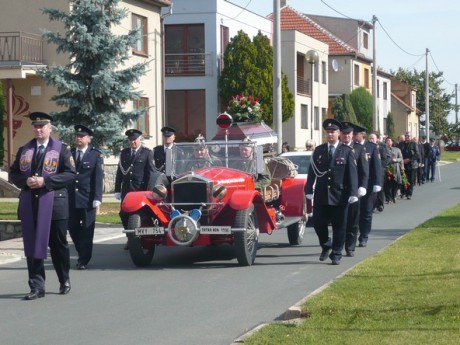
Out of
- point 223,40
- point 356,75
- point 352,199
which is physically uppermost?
point 356,75

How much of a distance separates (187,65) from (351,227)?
1201 inches

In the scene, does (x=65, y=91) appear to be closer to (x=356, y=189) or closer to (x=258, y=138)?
(x=258, y=138)

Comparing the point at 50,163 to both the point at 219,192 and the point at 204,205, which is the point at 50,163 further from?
the point at 219,192

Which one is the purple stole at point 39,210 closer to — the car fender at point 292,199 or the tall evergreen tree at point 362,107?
the car fender at point 292,199

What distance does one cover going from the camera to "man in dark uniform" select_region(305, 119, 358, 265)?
14.1 metres

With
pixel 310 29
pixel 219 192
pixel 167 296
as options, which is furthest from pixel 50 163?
pixel 310 29

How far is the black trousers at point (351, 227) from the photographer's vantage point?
1513 cm

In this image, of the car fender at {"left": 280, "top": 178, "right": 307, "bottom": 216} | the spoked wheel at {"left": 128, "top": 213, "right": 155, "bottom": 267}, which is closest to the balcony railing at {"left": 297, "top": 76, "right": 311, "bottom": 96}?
the car fender at {"left": 280, "top": 178, "right": 307, "bottom": 216}

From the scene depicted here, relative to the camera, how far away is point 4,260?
50.0 ft

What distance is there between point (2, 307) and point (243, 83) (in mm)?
34065

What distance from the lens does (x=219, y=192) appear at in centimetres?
1412

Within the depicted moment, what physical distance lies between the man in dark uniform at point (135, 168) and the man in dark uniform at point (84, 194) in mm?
1996

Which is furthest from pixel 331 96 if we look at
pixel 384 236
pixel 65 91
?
pixel 384 236

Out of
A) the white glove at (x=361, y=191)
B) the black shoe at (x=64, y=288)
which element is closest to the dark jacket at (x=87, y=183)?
the black shoe at (x=64, y=288)
